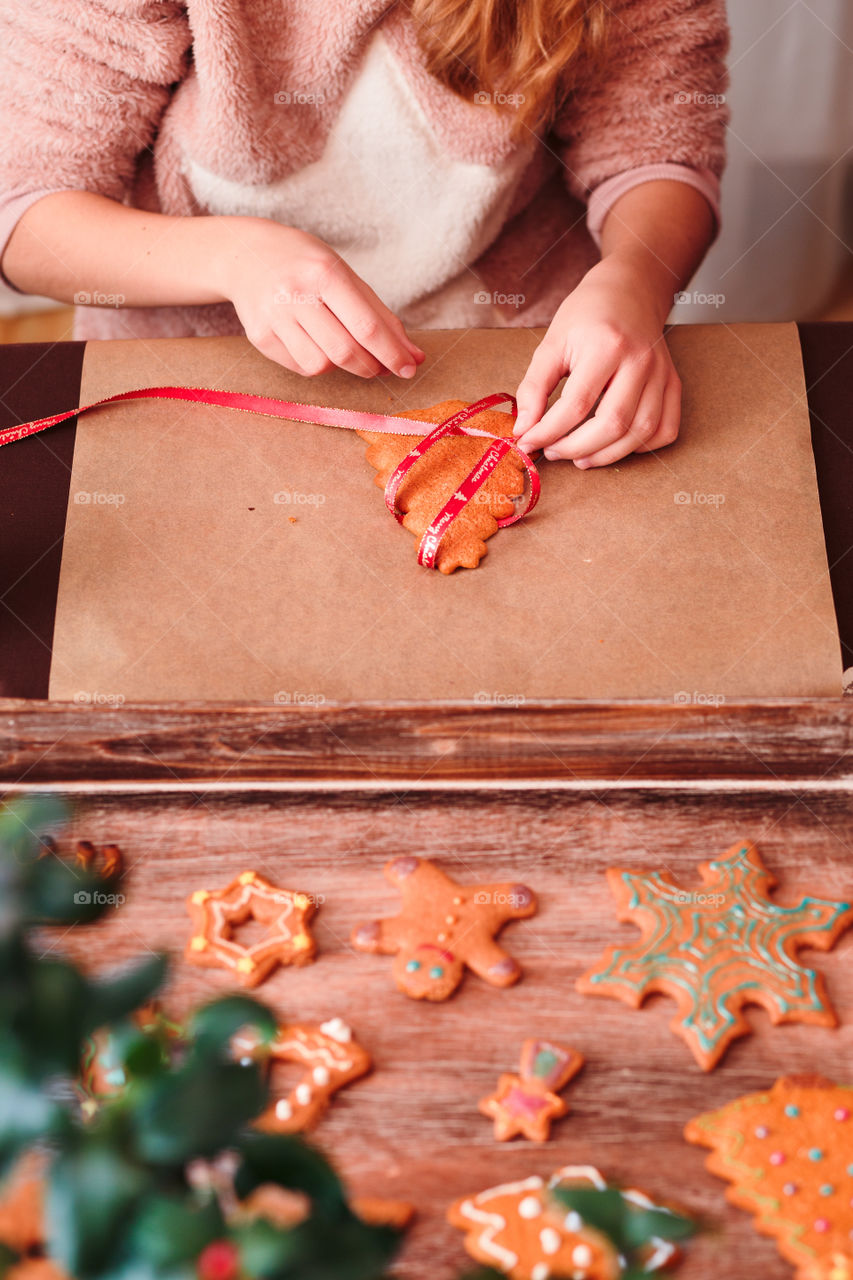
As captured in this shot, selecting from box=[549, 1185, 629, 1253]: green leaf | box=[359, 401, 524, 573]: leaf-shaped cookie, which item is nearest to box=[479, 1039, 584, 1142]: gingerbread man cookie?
box=[549, 1185, 629, 1253]: green leaf

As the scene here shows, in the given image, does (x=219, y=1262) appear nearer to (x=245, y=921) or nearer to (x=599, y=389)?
(x=245, y=921)

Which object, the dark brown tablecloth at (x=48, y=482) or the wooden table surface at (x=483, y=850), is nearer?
the wooden table surface at (x=483, y=850)

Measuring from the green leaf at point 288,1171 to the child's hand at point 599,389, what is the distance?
670 mm

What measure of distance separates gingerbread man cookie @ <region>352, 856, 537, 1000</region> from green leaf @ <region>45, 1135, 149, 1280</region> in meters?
0.37

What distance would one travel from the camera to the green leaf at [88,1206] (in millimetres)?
219

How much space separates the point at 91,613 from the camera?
793 mm

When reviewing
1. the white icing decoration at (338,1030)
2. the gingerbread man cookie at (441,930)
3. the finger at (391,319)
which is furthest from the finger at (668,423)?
the white icing decoration at (338,1030)

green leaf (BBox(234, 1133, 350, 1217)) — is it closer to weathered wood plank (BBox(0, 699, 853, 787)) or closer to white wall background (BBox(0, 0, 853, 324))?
weathered wood plank (BBox(0, 699, 853, 787))

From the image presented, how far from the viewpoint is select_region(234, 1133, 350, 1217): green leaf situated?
0.80 ft

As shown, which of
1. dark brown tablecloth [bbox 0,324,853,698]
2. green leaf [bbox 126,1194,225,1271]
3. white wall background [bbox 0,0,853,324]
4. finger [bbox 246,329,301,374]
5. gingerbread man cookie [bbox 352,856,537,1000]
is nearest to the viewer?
green leaf [bbox 126,1194,225,1271]

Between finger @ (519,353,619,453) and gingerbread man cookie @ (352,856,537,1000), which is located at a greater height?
finger @ (519,353,619,453)

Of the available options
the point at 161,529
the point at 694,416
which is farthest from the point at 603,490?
the point at 161,529

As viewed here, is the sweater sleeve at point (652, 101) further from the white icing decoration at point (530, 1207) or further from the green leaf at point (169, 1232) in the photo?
the green leaf at point (169, 1232)

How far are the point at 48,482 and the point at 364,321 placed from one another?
0.30m
